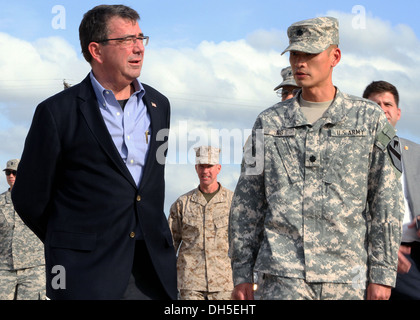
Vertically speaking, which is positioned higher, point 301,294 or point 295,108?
point 295,108

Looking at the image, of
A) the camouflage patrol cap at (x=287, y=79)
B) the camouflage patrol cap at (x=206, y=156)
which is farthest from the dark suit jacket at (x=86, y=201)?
the camouflage patrol cap at (x=206, y=156)

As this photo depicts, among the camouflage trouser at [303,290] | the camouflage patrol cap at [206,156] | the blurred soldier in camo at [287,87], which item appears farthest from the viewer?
the camouflage patrol cap at [206,156]

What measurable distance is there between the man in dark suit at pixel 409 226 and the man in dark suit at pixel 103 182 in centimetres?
257

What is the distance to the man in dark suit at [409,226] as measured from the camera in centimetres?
678

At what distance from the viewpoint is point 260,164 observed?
5.32 m

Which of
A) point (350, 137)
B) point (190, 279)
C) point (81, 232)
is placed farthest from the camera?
point (190, 279)

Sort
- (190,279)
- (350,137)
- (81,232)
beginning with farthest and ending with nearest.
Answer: (190,279)
(350,137)
(81,232)

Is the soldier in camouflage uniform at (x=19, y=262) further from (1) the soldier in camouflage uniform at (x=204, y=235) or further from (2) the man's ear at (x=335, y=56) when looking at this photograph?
(2) the man's ear at (x=335, y=56)

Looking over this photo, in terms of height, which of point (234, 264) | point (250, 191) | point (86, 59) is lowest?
point (234, 264)

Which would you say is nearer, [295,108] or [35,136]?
[35,136]

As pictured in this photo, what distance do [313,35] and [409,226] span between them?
2.28 m

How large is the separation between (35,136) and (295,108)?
1.72 m
